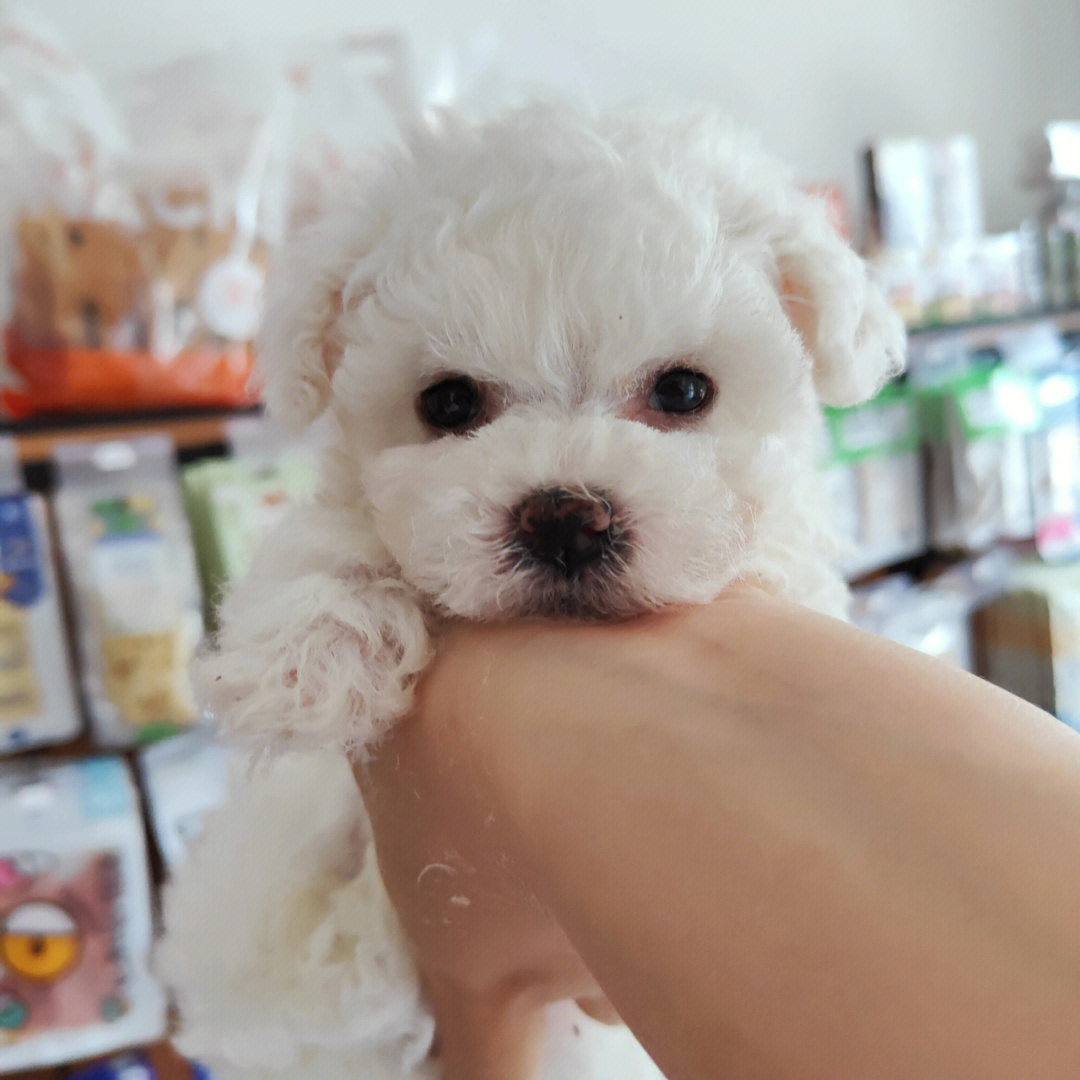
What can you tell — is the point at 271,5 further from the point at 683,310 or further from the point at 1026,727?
the point at 1026,727

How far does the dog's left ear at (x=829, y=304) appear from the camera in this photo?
82cm

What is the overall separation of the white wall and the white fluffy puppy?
50.3 inches

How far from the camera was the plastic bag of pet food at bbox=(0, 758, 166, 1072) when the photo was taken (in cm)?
137

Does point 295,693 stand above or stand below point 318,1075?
above

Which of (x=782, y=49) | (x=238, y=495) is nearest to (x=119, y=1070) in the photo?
(x=238, y=495)

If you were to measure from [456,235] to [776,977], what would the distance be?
603 millimetres

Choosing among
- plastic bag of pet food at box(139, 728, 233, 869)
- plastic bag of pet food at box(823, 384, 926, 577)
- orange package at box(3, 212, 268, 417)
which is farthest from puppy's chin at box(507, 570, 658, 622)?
plastic bag of pet food at box(823, 384, 926, 577)

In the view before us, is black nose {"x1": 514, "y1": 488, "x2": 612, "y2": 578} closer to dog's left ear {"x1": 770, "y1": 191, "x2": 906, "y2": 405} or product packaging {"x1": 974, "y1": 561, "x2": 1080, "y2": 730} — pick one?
dog's left ear {"x1": 770, "y1": 191, "x2": 906, "y2": 405}

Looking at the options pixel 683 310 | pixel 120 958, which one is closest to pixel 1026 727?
pixel 683 310

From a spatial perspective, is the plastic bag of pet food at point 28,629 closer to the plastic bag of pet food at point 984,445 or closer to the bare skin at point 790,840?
the bare skin at point 790,840

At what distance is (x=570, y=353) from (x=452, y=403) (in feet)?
0.41

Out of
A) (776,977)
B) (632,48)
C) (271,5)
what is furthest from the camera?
(632,48)

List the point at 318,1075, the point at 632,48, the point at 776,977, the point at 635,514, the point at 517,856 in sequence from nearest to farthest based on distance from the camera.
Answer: the point at 776,977 → the point at 517,856 → the point at 635,514 → the point at 318,1075 → the point at 632,48

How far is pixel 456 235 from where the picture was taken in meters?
0.70
